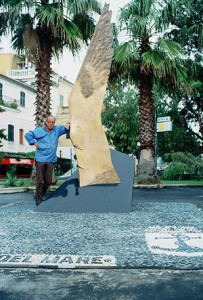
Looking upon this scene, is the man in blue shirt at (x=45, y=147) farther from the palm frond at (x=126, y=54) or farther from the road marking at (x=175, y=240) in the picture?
the palm frond at (x=126, y=54)

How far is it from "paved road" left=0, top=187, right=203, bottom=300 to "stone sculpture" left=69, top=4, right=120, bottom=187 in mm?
971

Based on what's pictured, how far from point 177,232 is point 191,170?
18.5m

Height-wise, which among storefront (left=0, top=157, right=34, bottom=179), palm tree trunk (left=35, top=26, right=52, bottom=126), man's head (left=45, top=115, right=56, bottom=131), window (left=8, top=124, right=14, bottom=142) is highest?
palm tree trunk (left=35, top=26, right=52, bottom=126)

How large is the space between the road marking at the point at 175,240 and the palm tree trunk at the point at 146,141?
1188 cm

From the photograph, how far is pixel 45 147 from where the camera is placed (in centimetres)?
691

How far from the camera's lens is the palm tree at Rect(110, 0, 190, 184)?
1569 cm

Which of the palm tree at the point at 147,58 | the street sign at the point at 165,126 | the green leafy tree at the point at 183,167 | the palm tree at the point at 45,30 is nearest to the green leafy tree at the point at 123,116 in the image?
the green leafy tree at the point at 183,167

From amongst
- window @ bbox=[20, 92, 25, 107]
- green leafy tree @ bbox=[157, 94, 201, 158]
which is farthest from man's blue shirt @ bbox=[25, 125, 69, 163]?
window @ bbox=[20, 92, 25, 107]

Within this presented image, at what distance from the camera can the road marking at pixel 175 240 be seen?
3332 mm

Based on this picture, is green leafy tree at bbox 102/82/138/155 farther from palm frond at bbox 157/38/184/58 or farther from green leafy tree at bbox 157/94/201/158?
palm frond at bbox 157/38/184/58

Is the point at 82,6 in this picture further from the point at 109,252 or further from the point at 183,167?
the point at 109,252

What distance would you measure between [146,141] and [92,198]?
10.3 metres

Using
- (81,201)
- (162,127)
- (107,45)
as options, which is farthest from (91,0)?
(81,201)

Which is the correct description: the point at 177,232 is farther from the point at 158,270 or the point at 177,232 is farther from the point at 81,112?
the point at 81,112
